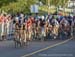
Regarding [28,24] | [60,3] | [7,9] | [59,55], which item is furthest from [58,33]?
[60,3]

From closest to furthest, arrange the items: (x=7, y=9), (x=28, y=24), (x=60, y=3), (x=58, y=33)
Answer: (x=28, y=24), (x=58, y=33), (x=7, y=9), (x=60, y=3)

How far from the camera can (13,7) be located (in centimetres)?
6138

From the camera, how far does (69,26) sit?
115ft

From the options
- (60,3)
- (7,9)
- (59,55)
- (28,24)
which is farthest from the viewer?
(60,3)

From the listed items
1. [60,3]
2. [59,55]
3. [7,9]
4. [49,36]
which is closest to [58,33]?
[49,36]

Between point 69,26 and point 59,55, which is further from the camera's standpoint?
point 69,26

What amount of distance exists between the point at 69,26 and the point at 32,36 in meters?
4.29

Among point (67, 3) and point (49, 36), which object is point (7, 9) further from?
point (67, 3)

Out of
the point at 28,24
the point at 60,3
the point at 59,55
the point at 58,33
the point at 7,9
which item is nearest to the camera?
the point at 59,55

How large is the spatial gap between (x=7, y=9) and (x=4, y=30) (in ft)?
96.2

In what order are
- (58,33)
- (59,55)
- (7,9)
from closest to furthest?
(59,55), (58,33), (7,9)

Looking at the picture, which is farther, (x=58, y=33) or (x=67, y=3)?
(x=67, y=3)

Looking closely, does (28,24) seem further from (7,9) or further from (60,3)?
(60,3)

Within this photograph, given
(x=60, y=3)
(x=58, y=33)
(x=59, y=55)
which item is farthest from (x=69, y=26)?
(x=60, y=3)
